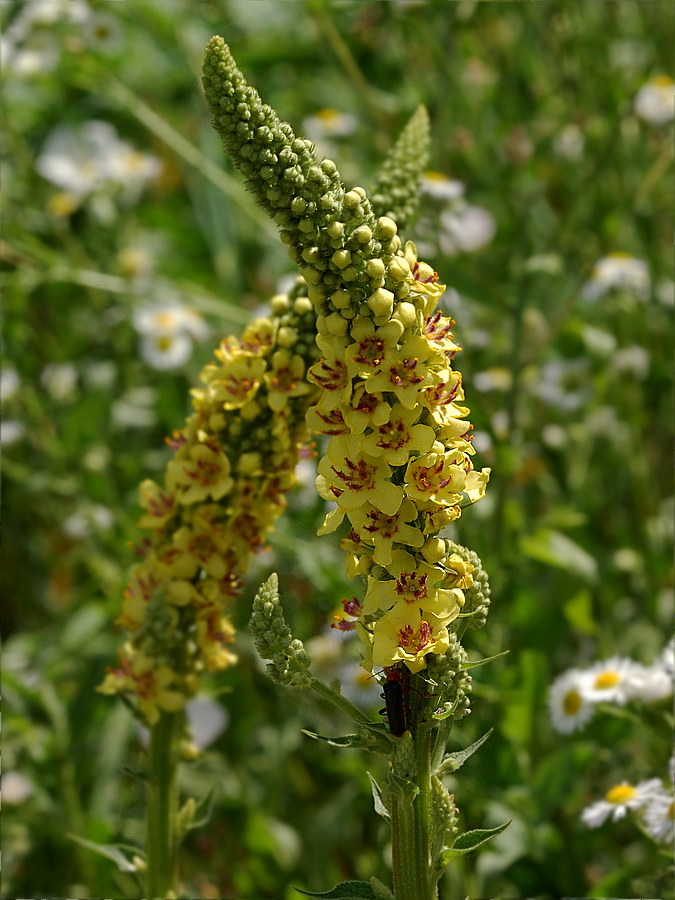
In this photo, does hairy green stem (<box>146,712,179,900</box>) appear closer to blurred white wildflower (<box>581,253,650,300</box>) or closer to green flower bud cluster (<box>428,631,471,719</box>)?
green flower bud cluster (<box>428,631,471,719</box>)

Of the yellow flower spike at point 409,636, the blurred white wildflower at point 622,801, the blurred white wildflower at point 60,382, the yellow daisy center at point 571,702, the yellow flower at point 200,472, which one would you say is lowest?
the blurred white wildflower at point 622,801

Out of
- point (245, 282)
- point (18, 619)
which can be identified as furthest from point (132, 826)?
point (245, 282)

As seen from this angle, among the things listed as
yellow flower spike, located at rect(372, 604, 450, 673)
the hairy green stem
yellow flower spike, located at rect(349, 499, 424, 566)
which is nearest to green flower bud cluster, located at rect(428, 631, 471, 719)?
yellow flower spike, located at rect(372, 604, 450, 673)

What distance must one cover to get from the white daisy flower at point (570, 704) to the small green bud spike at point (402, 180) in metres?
0.94

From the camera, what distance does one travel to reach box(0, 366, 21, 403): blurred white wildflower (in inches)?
96.5

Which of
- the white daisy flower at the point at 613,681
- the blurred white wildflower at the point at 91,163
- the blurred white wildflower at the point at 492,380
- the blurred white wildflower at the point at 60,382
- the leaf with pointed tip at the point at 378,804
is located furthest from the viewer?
the blurred white wildflower at the point at 91,163

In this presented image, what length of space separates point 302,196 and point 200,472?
1.47 ft

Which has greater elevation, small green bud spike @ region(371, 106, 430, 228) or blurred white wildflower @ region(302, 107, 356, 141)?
blurred white wildflower @ region(302, 107, 356, 141)

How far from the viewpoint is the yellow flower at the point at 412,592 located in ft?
3.57

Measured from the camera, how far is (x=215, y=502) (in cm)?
136

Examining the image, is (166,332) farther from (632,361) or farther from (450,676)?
(450,676)

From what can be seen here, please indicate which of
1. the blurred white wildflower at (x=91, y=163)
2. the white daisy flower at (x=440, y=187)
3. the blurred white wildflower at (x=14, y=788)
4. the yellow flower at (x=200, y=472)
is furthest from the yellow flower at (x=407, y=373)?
the blurred white wildflower at (x=91, y=163)

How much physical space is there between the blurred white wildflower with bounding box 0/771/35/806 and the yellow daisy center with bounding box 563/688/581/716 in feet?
3.59

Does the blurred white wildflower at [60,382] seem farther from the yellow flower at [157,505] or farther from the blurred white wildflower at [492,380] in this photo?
the yellow flower at [157,505]
